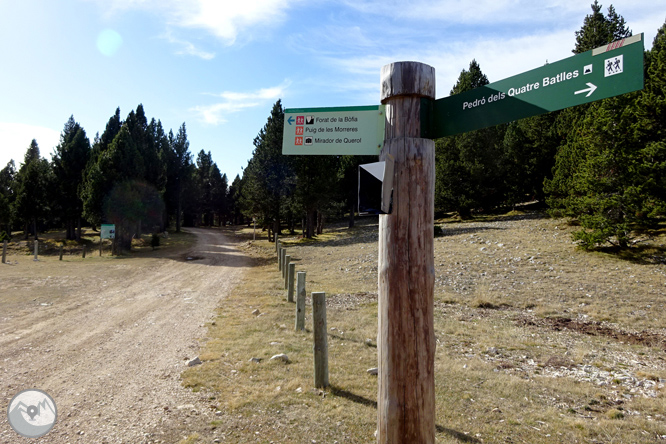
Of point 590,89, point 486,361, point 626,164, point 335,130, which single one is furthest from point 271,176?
point 590,89

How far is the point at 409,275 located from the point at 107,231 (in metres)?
32.4

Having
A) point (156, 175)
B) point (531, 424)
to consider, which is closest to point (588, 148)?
point (531, 424)

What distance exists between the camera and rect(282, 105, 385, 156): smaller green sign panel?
3.40 metres

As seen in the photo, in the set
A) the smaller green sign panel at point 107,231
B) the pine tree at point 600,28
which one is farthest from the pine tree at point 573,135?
the smaller green sign panel at point 107,231

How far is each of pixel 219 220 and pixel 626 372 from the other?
81762mm

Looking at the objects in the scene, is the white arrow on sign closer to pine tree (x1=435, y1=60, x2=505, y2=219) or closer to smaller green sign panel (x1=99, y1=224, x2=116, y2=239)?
smaller green sign panel (x1=99, y1=224, x2=116, y2=239)

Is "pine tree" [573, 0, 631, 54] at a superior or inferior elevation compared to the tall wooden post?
superior

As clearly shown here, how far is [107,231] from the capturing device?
30.2 m

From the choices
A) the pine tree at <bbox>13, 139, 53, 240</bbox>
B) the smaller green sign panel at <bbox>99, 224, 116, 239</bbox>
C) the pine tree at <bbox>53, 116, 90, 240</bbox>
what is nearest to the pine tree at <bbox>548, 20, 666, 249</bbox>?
the smaller green sign panel at <bbox>99, 224, 116, 239</bbox>

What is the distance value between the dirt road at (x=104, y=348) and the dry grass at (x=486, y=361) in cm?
61

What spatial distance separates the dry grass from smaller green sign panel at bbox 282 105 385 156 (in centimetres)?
334

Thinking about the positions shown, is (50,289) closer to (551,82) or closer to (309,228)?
(551,82)

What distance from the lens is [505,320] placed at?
33.9 feet

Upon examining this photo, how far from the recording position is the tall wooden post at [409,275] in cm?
313
